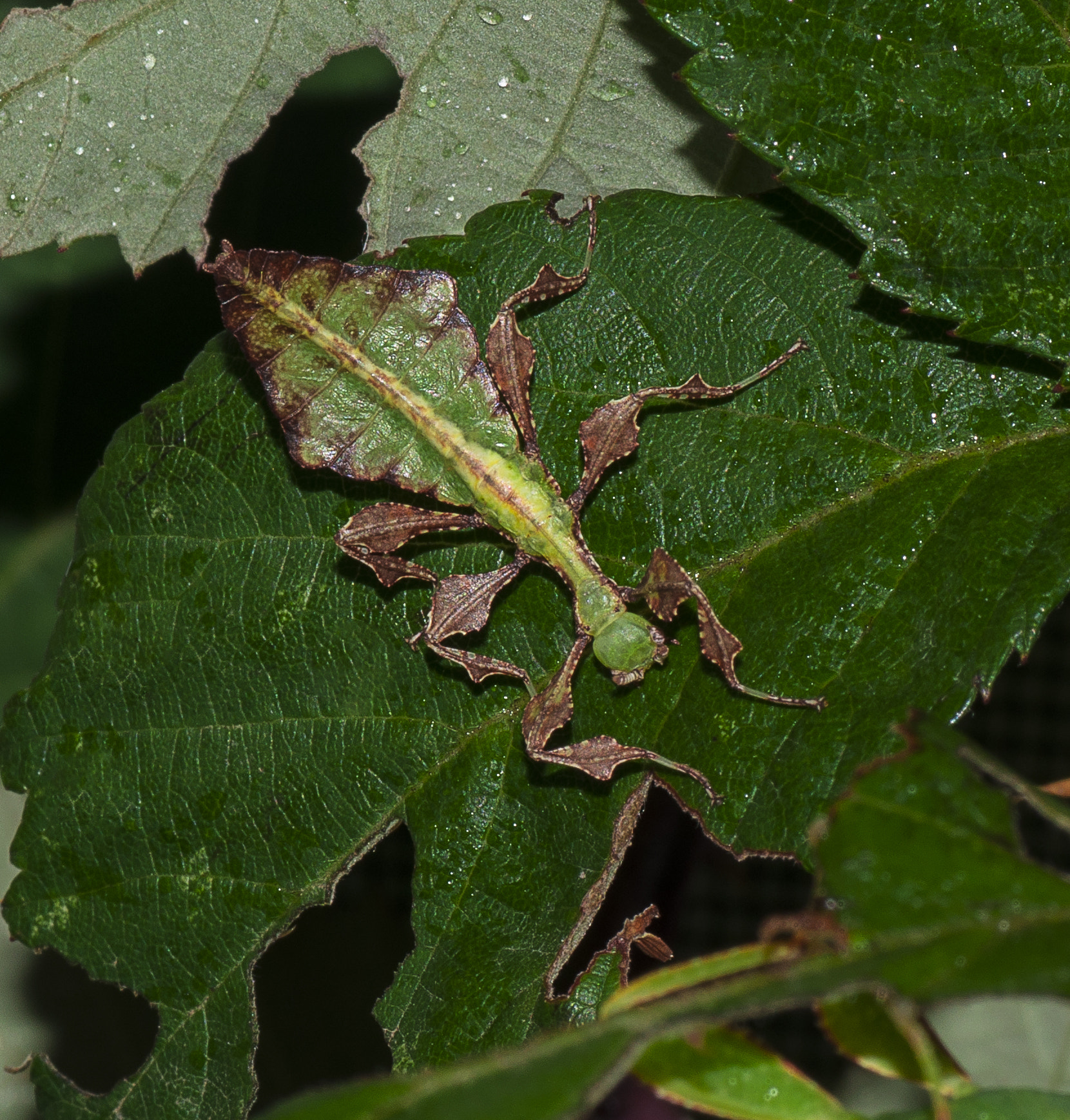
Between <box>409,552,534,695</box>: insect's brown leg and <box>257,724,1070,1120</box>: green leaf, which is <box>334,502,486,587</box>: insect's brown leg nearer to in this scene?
<box>409,552,534,695</box>: insect's brown leg

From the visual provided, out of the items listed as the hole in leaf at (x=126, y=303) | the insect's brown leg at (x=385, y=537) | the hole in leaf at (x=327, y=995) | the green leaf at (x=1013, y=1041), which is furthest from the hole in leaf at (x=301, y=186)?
the green leaf at (x=1013, y=1041)

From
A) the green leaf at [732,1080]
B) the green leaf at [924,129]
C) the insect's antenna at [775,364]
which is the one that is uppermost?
the green leaf at [924,129]

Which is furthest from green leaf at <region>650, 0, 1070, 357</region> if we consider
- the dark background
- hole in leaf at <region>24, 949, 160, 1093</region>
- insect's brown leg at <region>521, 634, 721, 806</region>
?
hole in leaf at <region>24, 949, 160, 1093</region>

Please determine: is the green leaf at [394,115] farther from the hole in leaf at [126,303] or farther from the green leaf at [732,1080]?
the green leaf at [732,1080]

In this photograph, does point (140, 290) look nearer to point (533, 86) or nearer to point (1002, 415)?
point (533, 86)

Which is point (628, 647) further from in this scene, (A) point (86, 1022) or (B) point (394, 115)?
(A) point (86, 1022)

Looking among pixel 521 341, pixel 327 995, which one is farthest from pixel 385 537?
pixel 327 995
